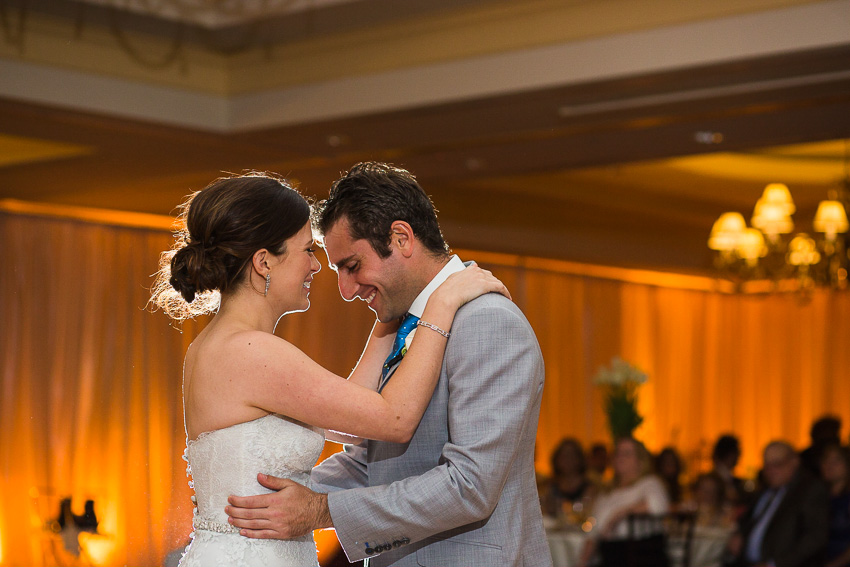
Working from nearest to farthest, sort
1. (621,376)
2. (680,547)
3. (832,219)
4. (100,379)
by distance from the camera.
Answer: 1. (100,379)
2. (832,219)
3. (680,547)
4. (621,376)

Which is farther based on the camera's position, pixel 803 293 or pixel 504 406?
pixel 803 293

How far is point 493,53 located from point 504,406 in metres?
3.24

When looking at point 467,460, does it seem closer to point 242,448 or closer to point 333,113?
point 242,448

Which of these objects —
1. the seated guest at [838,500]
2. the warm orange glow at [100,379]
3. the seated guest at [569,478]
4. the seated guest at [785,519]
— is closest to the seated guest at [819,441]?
the seated guest at [838,500]

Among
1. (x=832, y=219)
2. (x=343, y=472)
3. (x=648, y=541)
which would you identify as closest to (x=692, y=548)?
(x=648, y=541)

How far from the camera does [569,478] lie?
7699 mm

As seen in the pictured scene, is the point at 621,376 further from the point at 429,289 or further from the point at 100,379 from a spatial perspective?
the point at 429,289

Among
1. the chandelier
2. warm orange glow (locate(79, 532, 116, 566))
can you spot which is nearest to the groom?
warm orange glow (locate(79, 532, 116, 566))

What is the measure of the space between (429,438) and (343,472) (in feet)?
1.35

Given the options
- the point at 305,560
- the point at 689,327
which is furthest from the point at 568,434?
the point at 305,560

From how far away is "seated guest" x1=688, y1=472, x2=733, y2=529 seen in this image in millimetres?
6750

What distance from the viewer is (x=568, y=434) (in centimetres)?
1094

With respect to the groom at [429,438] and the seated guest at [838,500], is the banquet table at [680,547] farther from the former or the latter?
the groom at [429,438]

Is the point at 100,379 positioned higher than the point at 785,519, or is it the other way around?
the point at 100,379
